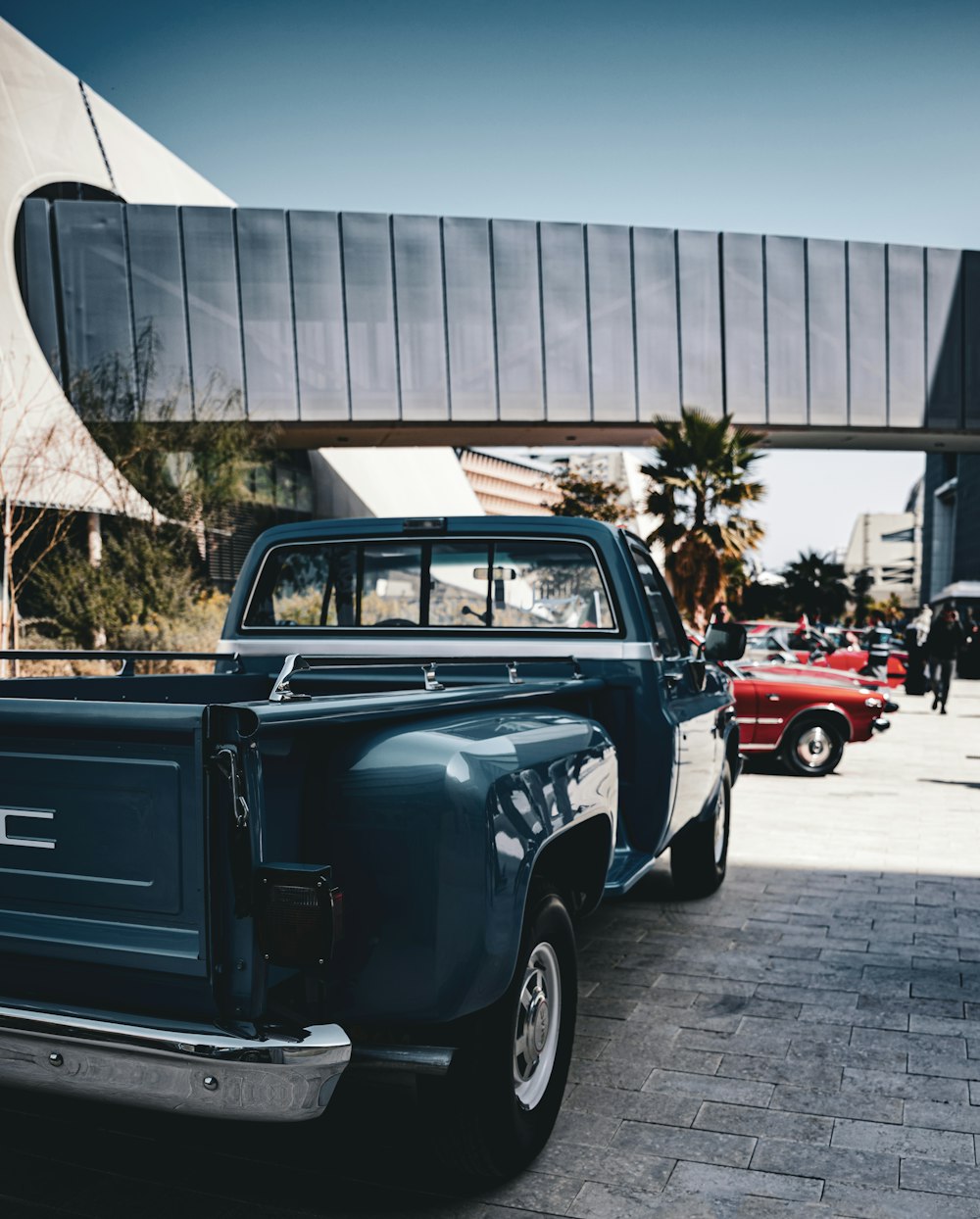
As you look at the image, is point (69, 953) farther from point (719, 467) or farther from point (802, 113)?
point (719, 467)

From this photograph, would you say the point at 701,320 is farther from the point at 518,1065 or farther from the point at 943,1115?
the point at 518,1065

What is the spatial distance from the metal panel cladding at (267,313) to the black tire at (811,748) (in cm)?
2010

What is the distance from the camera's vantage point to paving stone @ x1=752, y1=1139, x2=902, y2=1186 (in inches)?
122

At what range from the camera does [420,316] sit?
28.5 meters

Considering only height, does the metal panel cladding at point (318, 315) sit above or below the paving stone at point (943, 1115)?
above

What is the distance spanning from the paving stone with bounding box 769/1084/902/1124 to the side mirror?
2.39m

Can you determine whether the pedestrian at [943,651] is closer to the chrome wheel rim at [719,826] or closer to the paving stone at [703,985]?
the chrome wheel rim at [719,826]

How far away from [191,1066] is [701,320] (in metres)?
29.3

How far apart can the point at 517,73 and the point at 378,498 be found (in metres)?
31.1

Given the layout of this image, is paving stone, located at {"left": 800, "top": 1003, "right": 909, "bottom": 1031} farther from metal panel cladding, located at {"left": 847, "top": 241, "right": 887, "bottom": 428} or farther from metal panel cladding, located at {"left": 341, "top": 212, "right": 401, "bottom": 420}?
metal panel cladding, located at {"left": 847, "top": 241, "right": 887, "bottom": 428}

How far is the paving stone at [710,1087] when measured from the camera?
3.63 meters

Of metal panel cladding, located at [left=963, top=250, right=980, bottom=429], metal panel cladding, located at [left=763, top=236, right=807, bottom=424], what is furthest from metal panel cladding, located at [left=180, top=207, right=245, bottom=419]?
metal panel cladding, located at [left=963, top=250, right=980, bottom=429]

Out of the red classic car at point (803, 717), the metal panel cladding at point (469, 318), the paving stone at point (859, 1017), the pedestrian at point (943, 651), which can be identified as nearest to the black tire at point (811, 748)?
the red classic car at point (803, 717)

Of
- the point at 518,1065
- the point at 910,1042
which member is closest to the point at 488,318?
the point at 910,1042
